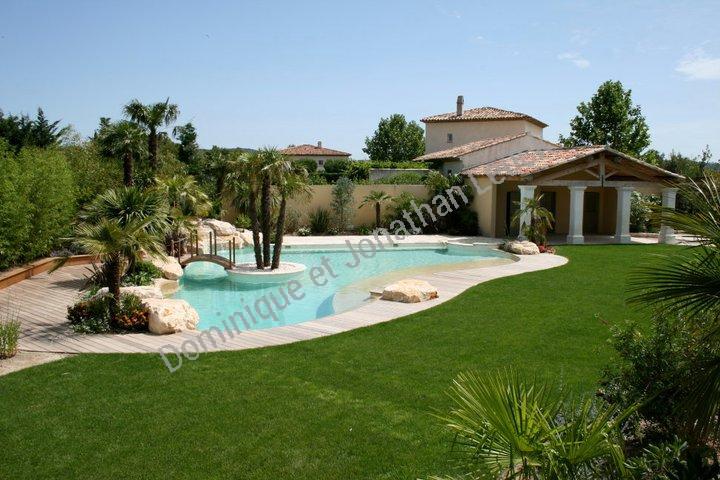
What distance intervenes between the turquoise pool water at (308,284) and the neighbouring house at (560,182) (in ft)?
13.5

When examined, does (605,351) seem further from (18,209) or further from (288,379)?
(18,209)

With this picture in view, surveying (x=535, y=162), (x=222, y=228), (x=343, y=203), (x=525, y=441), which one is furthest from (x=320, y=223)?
(x=525, y=441)

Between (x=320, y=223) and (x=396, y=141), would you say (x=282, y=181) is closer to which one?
(x=320, y=223)

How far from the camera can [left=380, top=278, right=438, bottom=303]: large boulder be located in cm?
1198

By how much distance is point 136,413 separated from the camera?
6312 millimetres

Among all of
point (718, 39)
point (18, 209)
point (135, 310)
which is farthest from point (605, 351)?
point (18, 209)

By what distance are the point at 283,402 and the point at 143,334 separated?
13.5 feet

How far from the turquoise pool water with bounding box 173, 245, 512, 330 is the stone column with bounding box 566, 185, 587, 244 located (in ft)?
14.1

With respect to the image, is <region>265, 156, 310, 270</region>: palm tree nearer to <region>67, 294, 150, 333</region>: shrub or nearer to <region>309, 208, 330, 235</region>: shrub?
<region>67, 294, 150, 333</region>: shrub

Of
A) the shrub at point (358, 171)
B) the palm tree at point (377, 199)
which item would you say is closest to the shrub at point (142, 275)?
the palm tree at point (377, 199)

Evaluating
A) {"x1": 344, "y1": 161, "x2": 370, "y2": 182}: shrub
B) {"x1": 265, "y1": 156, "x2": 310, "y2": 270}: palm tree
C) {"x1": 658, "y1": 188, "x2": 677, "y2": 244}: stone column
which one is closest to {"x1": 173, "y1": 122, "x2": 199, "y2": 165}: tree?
{"x1": 344, "y1": 161, "x2": 370, "y2": 182}: shrub

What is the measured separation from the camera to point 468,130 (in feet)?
113

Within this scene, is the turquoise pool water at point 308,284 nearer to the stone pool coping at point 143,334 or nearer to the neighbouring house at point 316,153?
the stone pool coping at point 143,334

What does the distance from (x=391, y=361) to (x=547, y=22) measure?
36.7 ft
